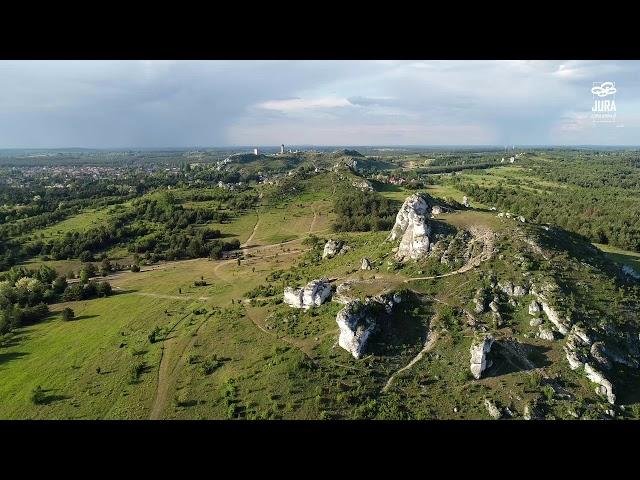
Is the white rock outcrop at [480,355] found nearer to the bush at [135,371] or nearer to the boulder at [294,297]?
the boulder at [294,297]

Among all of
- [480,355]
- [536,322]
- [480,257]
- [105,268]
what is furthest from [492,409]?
[105,268]

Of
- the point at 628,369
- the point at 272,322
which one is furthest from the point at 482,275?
the point at 272,322

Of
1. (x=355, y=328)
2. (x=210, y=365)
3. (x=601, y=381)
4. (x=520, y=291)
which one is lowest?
(x=210, y=365)

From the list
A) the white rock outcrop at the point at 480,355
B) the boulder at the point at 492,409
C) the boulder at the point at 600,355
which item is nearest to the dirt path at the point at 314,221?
the white rock outcrop at the point at 480,355

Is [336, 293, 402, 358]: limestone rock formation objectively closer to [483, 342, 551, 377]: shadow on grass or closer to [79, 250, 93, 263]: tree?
[483, 342, 551, 377]: shadow on grass

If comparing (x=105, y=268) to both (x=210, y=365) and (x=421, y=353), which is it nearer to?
(x=210, y=365)

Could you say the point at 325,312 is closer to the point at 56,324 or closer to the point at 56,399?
the point at 56,399
